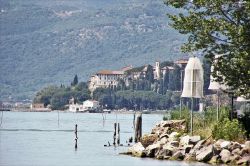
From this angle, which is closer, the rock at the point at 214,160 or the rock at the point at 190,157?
the rock at the point at 214,160

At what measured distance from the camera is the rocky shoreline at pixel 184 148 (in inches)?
2060

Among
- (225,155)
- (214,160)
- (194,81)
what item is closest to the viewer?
(225,155)

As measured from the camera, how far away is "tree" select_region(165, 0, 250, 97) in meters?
51.5

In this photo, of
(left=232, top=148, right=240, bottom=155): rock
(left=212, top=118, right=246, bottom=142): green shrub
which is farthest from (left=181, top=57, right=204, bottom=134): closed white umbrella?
(left=232, top=148, right=240, bottom=155): rock

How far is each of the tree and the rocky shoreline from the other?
3.14m

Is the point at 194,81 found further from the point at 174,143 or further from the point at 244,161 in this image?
the point at 244,161

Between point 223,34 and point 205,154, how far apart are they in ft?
21.4

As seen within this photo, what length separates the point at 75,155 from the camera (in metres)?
66.9

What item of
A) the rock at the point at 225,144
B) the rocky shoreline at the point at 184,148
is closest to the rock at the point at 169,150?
the rocky shoreline at the point at 184,148

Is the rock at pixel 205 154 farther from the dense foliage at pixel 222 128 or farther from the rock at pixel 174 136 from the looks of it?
the rock at pixel 174 136

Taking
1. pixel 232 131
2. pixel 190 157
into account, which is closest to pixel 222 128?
pixel 232 131

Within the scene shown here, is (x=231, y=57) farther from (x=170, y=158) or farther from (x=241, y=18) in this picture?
(x=170, y=158)

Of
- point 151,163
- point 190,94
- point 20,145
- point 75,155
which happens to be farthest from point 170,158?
point 20,145

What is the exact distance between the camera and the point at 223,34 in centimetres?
5184
